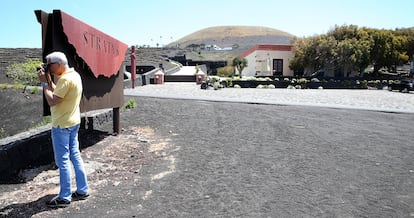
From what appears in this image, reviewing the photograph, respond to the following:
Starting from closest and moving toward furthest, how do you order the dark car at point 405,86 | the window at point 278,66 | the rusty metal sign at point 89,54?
the rusty metal sign at point 89,54 < the dark car at point 405,86 < the window at point 278,66

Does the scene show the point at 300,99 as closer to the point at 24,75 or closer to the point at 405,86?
the point at 405,86

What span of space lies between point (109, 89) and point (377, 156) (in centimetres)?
481

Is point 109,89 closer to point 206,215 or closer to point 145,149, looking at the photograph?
point 145,149

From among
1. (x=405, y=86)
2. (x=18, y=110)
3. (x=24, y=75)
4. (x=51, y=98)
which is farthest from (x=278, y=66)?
(x=51, y=98)

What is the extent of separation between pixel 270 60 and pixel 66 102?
137 feet

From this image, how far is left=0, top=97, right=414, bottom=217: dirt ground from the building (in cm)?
3551

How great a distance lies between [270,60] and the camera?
44844 millimetres

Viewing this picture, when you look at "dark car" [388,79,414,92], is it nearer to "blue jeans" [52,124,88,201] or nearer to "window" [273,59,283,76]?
"window" [273,59,283,76]

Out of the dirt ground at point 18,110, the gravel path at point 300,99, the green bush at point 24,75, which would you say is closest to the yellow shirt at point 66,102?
the dirt ground at point 18,110

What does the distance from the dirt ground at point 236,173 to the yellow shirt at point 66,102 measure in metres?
0.90

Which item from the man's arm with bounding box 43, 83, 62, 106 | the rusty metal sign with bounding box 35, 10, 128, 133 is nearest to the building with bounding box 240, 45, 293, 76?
the rusty metal sign with bounding box 35, 10, 128, 133

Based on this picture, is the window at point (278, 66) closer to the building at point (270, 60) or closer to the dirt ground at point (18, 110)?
the building at point (270, 60)

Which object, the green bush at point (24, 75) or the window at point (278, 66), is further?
the window at point (278, 66)

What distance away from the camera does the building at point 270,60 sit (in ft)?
147
